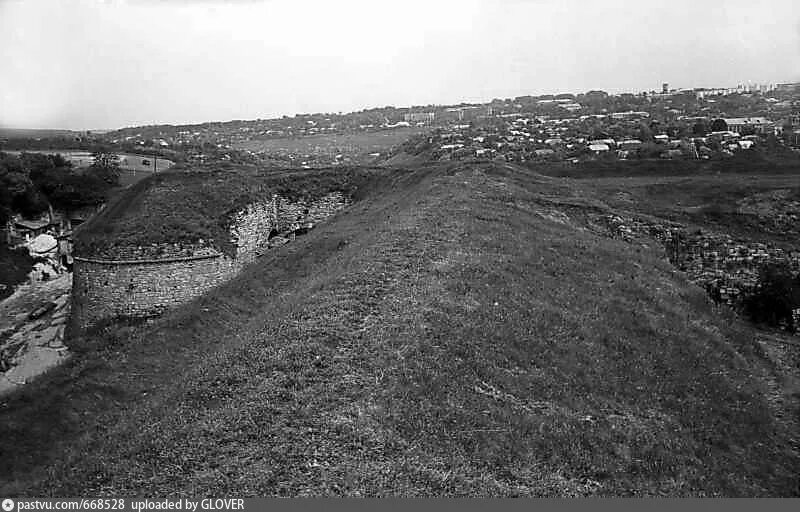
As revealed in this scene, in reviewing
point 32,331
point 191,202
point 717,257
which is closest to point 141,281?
point 191,202

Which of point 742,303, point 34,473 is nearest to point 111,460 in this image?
point 34,473

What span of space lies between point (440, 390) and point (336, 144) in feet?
324

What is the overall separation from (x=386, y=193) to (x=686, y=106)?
2955 inches

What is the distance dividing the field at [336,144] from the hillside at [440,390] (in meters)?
69.0

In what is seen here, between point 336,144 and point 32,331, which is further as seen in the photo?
point 336,144

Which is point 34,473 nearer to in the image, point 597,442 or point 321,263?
point 321,263

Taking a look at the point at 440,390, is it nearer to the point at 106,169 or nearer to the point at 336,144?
the point at 106,169

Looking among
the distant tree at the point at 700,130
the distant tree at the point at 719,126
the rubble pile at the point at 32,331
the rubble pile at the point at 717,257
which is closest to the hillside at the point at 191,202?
the rubble pile at the point at 32,331

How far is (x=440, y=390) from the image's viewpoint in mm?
8844

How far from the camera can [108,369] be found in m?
18.3

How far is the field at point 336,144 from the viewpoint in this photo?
306 feet

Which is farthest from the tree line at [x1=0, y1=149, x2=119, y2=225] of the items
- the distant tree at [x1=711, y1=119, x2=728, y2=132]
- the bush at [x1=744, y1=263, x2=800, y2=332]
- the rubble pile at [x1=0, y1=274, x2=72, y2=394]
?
the distant tree at [x1=711, y1=119, x2=728, y2=132]

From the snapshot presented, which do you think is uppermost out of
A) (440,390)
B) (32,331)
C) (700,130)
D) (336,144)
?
(700,130)

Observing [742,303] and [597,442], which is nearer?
[597,442]
